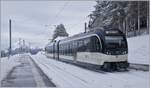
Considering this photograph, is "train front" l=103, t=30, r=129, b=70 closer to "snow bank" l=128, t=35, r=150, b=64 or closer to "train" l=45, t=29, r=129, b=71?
"train" l=45, t=29, r=129, b=71

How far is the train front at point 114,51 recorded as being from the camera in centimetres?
2550

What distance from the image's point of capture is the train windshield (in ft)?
84.2

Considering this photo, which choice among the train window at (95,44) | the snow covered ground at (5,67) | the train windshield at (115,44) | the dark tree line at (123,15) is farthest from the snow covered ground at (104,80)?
the dark tree line at (123,15)

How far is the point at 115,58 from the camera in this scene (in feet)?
83.7

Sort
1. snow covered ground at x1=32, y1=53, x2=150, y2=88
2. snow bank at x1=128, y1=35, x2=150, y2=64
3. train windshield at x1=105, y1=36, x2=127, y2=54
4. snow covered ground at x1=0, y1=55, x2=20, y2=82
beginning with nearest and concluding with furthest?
Result: snow covered ground at x1=32, y1=53, x2=150, y2=88, train windshield at x1=105, y1=36, x2=127, y2=54, snow bank at x1=128, y1=35, x2=150, y2=64, snow covered ground at x1=0, y1=55, x2=20, y2=82

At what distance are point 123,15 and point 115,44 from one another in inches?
663

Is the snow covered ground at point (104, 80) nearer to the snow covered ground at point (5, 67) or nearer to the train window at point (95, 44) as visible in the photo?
the train window at point (95, 44)

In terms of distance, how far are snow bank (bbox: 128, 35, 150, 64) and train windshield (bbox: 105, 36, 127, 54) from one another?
1707mm

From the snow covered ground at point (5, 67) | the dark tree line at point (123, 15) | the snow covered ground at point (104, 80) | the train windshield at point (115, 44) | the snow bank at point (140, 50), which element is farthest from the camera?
the dark tree line at point (123, 15)

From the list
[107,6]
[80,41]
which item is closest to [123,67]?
[80,41]

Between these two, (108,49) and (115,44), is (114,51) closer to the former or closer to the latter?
(108,49)

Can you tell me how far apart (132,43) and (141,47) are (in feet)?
6.90

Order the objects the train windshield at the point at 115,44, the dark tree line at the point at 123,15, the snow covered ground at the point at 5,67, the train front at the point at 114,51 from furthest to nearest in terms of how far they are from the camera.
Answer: the dark tree line at the point at 123,15 < the snow covered ground at the point at 5,67 < the train windshield at the point at 115,44 < the train front at the point at 114,51

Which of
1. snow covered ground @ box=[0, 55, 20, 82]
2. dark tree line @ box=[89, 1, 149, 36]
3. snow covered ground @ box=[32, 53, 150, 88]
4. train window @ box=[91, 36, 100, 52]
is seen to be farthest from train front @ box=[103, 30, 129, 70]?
dark tree line @ box=[89, 1, 149, 36]
